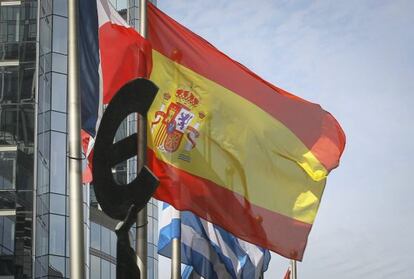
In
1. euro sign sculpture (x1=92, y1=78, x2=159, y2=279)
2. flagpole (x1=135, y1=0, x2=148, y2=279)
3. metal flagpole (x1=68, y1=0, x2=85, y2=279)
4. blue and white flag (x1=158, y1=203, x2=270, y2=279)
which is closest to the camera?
euro sign sculpture (x1=92, y1=78, x2=159, y2=279)

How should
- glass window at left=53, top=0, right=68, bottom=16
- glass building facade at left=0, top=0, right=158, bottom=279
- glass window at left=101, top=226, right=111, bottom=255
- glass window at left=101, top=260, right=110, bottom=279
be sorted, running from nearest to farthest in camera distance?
1. glass building facade at left=0, top=0, right=158, bottom=279
2. glass window at left=53, top=0, right=68, bottom=16
3. glass window at left=101, top=260, right=110, bottom=279
4. glass window at left=101, top=226, right=111, bottom=255

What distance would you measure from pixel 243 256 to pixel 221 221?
8.31 metres

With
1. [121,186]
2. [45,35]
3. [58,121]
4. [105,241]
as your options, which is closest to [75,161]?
[121,186]

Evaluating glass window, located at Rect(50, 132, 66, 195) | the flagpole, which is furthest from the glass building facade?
the flagpole

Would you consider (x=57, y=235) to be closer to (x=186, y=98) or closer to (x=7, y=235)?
(x=7, y=235)

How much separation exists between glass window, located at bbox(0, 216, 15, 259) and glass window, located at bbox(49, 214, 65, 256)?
6.10 feet

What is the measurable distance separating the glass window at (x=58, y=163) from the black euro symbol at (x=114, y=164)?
104ft

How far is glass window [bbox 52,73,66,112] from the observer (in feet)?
142

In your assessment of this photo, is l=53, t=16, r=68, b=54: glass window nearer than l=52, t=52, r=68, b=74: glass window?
No

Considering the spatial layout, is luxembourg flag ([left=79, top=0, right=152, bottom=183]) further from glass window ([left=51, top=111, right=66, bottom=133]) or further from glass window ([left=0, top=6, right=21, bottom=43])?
glass window ([left=0, top=6, right=21, bottom=43])

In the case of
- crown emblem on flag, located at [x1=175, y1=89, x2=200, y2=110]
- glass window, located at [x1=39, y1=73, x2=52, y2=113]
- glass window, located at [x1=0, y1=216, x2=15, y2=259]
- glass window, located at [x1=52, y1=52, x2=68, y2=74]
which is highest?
glass window, located at [x1=52, y1=52, x2=68, y2=74]

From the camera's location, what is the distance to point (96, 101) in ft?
41.5

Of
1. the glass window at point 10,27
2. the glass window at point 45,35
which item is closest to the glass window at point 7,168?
the glass window at point 45,35

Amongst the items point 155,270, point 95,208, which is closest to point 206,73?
point 95,208
